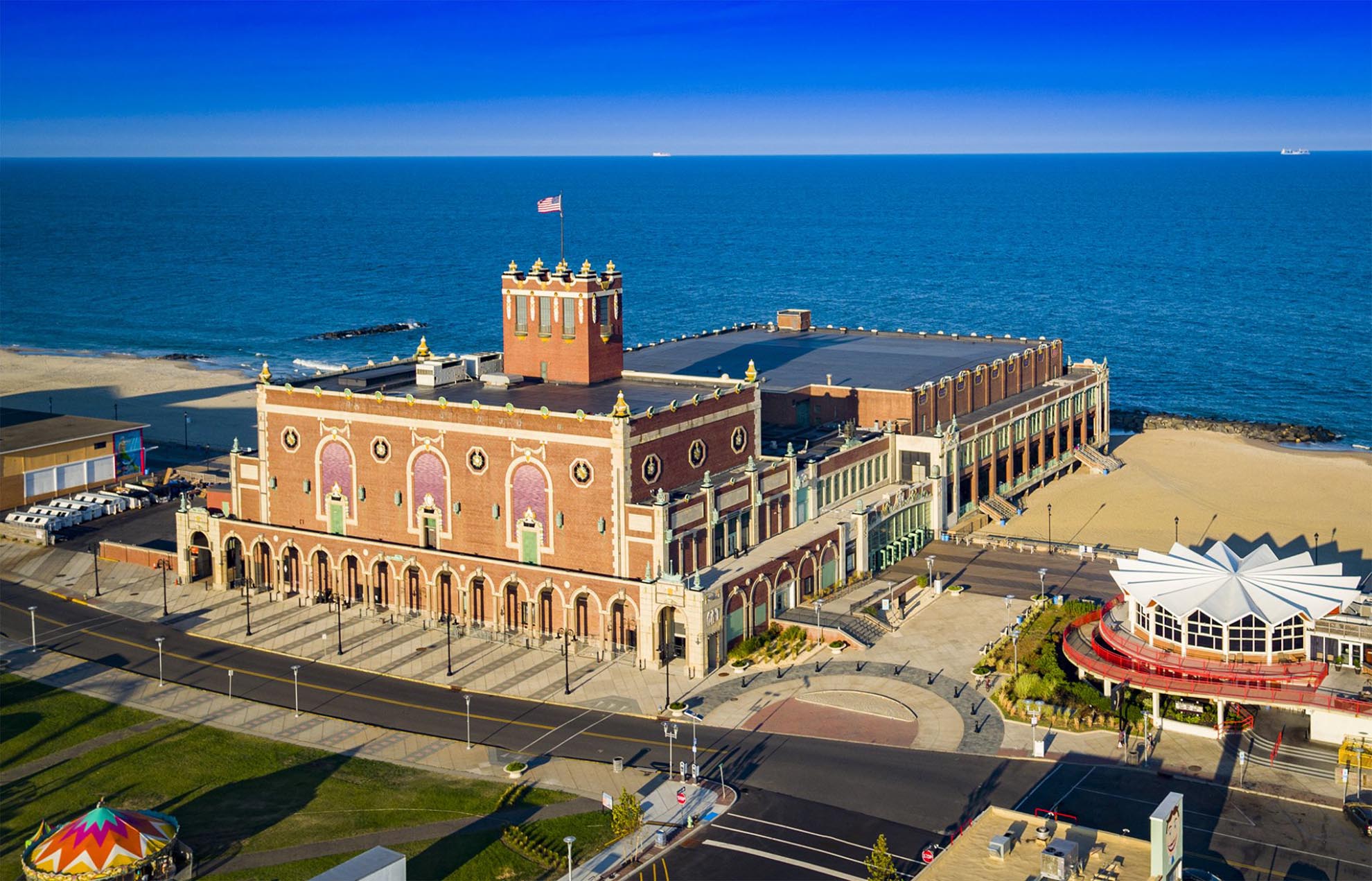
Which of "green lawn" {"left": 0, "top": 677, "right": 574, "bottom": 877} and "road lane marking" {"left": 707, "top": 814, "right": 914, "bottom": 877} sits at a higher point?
"green lawn" {"left": 0, "top": 677, "right": 574, "bottom": 877}

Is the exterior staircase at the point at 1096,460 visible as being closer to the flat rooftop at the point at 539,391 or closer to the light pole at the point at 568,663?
the flat rooftop at the point at 539,391

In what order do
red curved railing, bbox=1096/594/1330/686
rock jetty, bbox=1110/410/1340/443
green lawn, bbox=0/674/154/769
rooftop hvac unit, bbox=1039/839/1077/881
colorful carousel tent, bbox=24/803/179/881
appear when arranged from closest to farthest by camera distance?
rooftop hvac unit, bbox=1039/839/1077/881 < colorful carousel tent, bbox=24/803/179/881 < green lawn, bbox=0/674/154/769 < red curved railing, bbox=1096/594/1330/686 < rock jetty, bbox=1110/410/1340/443

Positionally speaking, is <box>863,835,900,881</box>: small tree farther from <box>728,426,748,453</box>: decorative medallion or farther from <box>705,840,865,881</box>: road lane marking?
<box>728,426,748,453</box>: decorative medallion

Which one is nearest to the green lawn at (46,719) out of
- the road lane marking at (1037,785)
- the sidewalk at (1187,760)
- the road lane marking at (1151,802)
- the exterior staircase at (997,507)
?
the road lane marking at (1037,785)

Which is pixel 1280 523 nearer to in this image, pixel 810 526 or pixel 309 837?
pixel 810 526

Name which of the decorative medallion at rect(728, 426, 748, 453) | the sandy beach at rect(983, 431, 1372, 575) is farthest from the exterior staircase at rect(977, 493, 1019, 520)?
the decorative medallion at rect(728, 426, 748, 453)

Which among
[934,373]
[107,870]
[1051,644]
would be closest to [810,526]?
[1051,644]
